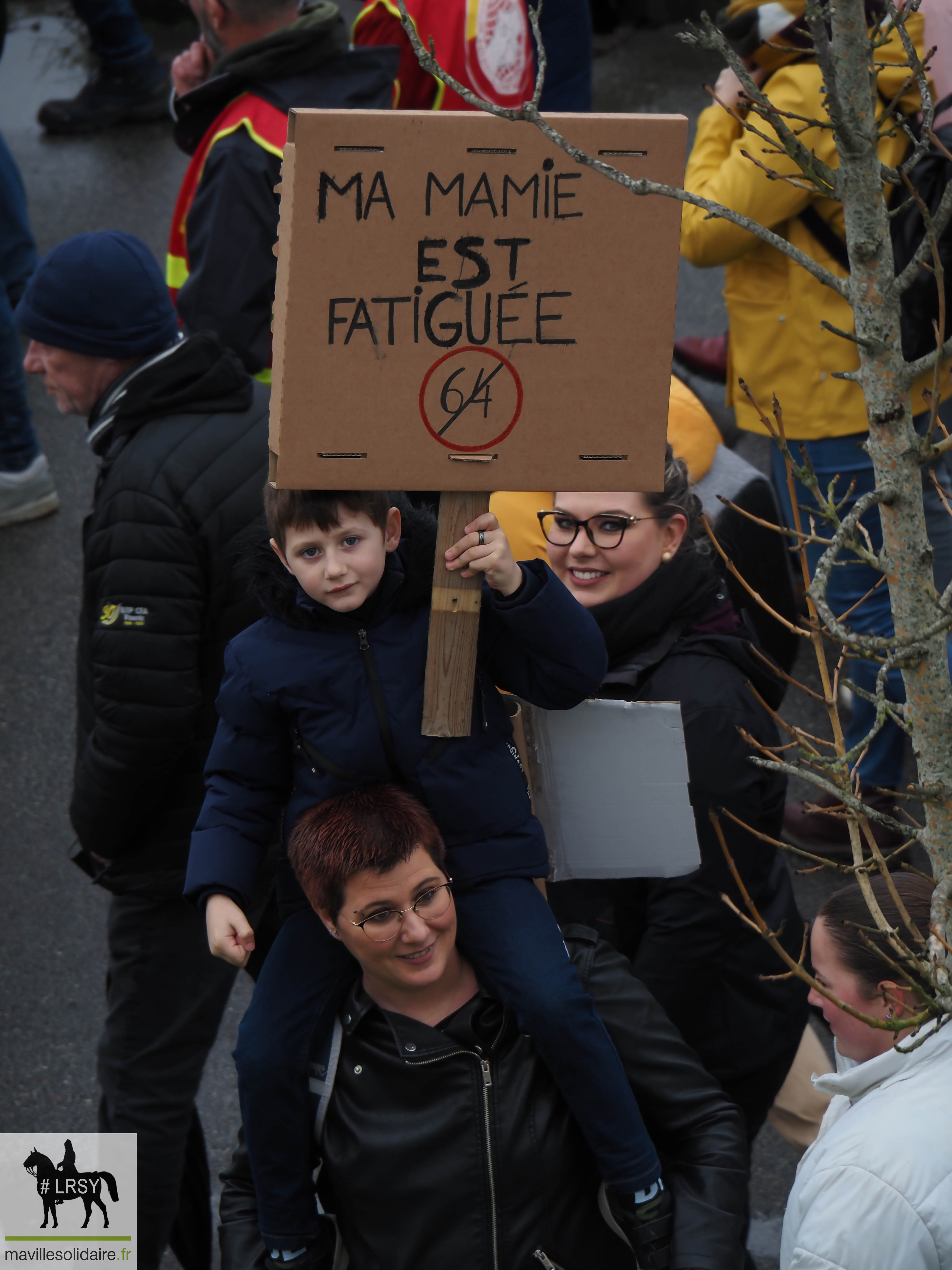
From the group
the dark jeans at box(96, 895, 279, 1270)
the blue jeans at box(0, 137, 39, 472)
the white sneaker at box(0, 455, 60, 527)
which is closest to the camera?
the dark jeans at box(96, 895, 279, 1270)

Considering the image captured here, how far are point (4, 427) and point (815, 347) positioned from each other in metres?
3.42

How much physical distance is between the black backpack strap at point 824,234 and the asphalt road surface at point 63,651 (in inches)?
73.2

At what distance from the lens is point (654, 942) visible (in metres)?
2.55

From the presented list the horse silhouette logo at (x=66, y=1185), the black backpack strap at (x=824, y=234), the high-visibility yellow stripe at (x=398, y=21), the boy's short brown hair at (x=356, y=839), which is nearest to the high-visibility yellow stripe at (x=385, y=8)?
the high-visibility yellow stripe at (x=398, y=21)

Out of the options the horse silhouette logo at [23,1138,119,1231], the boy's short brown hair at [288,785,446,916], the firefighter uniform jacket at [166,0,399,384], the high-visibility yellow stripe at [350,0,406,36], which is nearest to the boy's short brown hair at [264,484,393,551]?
the boy's short brown hair at [288,785,446,916]

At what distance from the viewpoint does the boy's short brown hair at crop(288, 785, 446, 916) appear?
2.13m

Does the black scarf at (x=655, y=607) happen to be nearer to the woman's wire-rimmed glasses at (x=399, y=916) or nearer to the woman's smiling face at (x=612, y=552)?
the woman's smiling face at (x=612, y=552)

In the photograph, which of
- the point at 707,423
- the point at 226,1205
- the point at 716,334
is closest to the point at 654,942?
the point at 226,1205

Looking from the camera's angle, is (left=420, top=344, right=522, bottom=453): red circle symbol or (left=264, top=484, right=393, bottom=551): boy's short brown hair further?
(left=264, top=484, right=393, bottom=551): boy's short brown hair

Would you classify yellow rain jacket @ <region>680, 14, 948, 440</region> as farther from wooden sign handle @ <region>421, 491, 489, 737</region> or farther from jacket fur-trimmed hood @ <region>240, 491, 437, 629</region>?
wooden sign handle @ <region>421, 491, 489, 737</region>

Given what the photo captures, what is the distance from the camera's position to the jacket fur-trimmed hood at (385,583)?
222 centimetres

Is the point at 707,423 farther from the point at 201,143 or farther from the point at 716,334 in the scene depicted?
the point at 716,334

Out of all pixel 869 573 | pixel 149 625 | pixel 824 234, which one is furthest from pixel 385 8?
pixel 149 625

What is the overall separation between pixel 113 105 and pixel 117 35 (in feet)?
1.36
